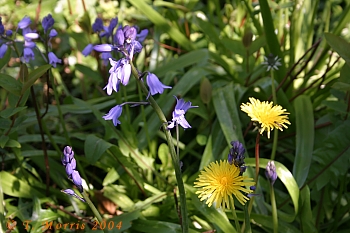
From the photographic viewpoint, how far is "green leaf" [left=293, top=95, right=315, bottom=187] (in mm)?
1571

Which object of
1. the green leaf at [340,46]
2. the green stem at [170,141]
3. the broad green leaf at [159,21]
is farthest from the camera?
the broad green leaf at [159,21]

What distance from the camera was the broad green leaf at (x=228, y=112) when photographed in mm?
1716

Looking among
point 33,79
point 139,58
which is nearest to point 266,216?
point 33,79

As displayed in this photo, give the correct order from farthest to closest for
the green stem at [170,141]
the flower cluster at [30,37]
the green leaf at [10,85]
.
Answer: the flower cluster at [30,37] → the green leaf at [10,85] → the green stem at [170,141]

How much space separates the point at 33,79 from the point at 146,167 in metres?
0.61

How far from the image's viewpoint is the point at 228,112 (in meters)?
1.82

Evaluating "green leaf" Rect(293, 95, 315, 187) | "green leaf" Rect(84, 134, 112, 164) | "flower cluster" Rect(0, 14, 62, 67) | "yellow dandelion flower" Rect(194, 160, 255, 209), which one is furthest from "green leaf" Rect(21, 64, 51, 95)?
"green leaf" Rect(293, 95, 315, 187)

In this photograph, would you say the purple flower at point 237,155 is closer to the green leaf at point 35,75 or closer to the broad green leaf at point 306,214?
the broad green leaf at point 306,214

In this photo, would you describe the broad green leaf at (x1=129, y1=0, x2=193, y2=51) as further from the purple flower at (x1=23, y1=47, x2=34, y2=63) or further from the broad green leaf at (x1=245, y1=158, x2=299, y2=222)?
the broad green leaf at (x1=245, y1=158, x2=299, y2=222)

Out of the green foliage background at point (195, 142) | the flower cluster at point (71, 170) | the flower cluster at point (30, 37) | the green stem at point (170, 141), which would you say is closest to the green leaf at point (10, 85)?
the green foliage background at point (195, 142)

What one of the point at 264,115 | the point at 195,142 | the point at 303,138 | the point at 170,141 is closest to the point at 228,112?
the point at 195,142

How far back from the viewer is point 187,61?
2.11 m

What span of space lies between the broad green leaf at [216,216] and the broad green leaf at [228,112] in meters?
0.31

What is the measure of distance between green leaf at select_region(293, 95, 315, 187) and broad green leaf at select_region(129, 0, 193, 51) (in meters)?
0.74
